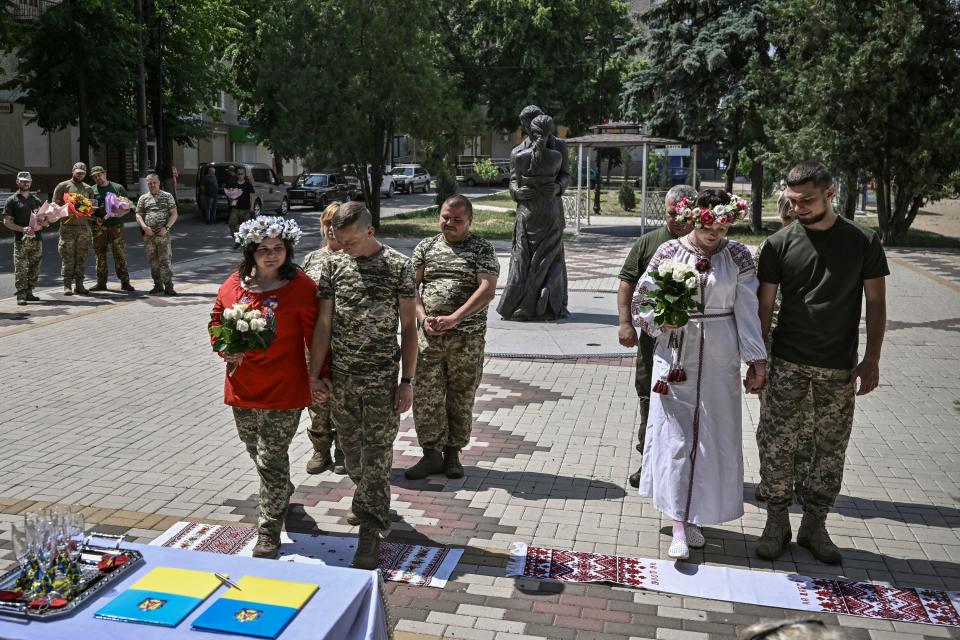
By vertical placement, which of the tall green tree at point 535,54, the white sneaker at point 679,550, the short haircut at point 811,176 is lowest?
the white sneaker at point 679,550

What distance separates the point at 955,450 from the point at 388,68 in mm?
20919

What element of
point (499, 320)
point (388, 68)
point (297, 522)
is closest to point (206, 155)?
point (388, 68)

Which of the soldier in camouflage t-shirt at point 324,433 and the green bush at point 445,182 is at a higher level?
the green bush at point 445,182

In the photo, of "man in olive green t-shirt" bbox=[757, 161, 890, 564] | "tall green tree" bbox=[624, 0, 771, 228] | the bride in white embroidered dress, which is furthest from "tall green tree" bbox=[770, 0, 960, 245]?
the bride in white embroidered dress

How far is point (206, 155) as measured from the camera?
49562 mm

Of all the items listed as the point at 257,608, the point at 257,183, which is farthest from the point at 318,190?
the point at 257,608

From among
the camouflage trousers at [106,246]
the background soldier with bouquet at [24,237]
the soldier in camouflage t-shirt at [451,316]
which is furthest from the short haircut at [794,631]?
the camouflage trousers at [106,246]

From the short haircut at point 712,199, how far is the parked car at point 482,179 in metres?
53.8

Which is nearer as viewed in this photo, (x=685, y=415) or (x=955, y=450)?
(x=685, y=415)

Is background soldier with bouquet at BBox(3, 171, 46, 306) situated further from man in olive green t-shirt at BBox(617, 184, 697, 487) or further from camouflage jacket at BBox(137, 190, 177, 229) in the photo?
man in olive green t-shirt at BBox(617, 184, 697, 487)

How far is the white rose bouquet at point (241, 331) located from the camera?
14.7 ft

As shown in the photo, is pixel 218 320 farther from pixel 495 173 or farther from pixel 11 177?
pixel 495 173

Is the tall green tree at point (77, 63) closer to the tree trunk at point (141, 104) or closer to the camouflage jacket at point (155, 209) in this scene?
the tree trunk at point (141, 104)

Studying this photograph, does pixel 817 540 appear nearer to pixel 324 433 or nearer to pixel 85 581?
pixel 324 433
